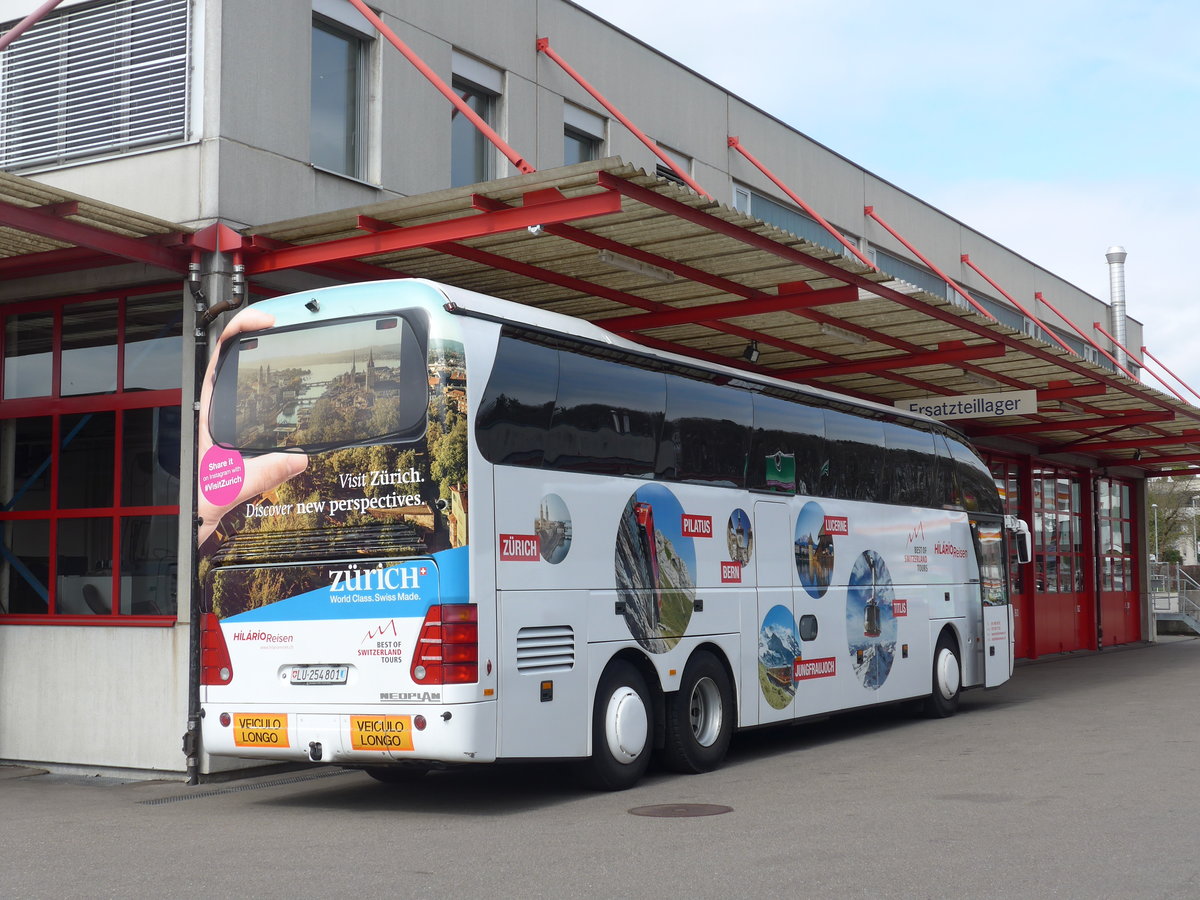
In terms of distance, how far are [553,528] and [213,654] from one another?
258 centimetres

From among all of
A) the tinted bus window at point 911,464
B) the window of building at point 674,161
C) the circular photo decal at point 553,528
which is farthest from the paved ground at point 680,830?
the window of building at point 674,161

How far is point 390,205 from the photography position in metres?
11.1

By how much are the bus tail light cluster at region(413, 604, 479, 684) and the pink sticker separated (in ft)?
6.40

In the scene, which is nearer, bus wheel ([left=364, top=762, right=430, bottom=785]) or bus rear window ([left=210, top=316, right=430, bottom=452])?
bus rear window ([left=210, top=316, right=430, bottom=452])

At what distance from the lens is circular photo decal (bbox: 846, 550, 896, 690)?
14.7 metres

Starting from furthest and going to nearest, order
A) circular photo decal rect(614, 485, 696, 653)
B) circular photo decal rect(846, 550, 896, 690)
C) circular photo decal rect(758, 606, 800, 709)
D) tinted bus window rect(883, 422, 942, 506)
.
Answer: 1. tinted bus window rect(883, 422, 942, 506)
2. circular photo decal rect(846, 550, 896, 690)
3. circular photo decal rect(758, 606, 800, 709)
4. circular photo decal rect(614, 485, 696, 653)

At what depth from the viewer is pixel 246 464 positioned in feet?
33.8

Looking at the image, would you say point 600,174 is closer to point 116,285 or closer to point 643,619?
point 643,619

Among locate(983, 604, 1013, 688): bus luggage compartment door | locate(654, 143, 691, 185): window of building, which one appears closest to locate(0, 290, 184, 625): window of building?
locate(654, 143, 691, 185): window of building

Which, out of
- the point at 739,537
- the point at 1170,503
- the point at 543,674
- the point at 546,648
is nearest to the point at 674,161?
the point at 739,537

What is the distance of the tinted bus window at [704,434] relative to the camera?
11820 mm

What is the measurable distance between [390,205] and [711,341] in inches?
252

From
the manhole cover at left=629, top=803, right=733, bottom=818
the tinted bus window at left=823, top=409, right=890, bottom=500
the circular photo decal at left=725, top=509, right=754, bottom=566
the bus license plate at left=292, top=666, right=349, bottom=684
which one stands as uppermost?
the tinted bus window at left=823, top=409, right=890, bottom=500

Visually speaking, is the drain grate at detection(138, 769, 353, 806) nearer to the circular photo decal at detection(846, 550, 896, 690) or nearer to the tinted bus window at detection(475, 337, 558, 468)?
the tinted bus window at detection(475, 337, 558, 468)
